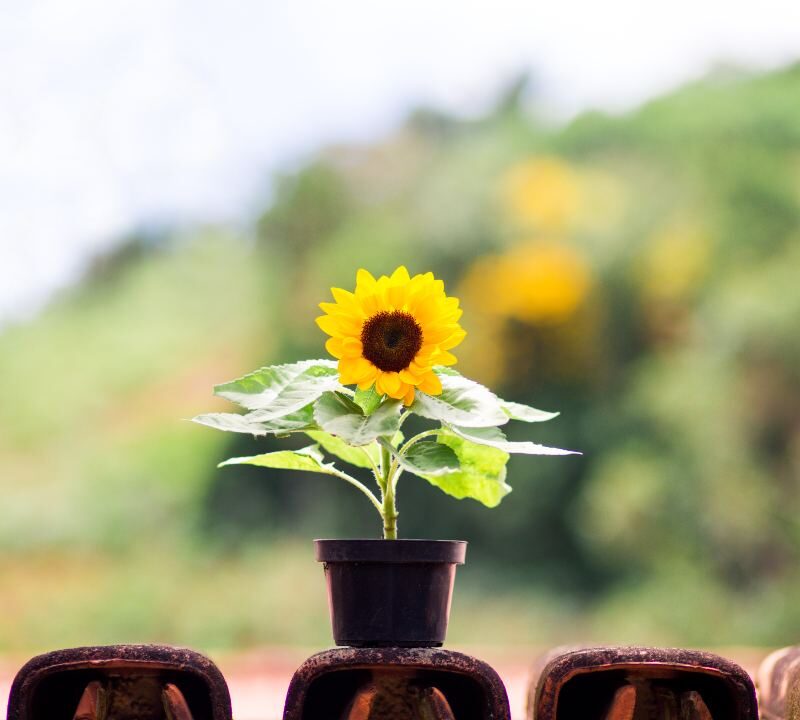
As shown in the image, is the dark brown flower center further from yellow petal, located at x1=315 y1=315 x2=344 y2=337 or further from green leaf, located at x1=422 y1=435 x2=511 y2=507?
green leaf, located at x1=422 y1=435 x2=511 y2=507

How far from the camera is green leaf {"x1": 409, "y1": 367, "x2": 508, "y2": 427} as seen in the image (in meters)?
1.19

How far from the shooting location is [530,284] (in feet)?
23.3

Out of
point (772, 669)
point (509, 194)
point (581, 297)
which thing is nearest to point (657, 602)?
point (581, 297)

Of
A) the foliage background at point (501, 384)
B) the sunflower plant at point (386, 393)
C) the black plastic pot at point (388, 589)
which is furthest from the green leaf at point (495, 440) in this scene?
the foliage background at point (501, 384)

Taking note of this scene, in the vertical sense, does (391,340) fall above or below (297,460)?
above

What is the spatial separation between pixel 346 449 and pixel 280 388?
0.13 metres

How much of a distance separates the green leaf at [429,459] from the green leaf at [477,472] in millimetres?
71

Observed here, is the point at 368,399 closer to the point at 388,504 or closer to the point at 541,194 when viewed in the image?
the point at 388,504

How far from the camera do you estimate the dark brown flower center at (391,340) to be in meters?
1.20

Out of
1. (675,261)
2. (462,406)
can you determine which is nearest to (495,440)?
(462,406)

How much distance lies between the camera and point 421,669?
1174 millimetres

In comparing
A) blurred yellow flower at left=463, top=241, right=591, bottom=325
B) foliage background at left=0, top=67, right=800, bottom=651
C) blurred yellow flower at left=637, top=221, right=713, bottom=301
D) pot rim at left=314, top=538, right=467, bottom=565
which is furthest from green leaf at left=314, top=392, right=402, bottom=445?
blurred yellow flower at left=637, top=221, right=713, bottom=301

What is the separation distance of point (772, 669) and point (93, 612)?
5.62 meters

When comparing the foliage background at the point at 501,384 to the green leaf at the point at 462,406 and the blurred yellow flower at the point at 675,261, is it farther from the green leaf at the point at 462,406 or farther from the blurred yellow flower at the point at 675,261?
the green leaf at the point at 462,406
